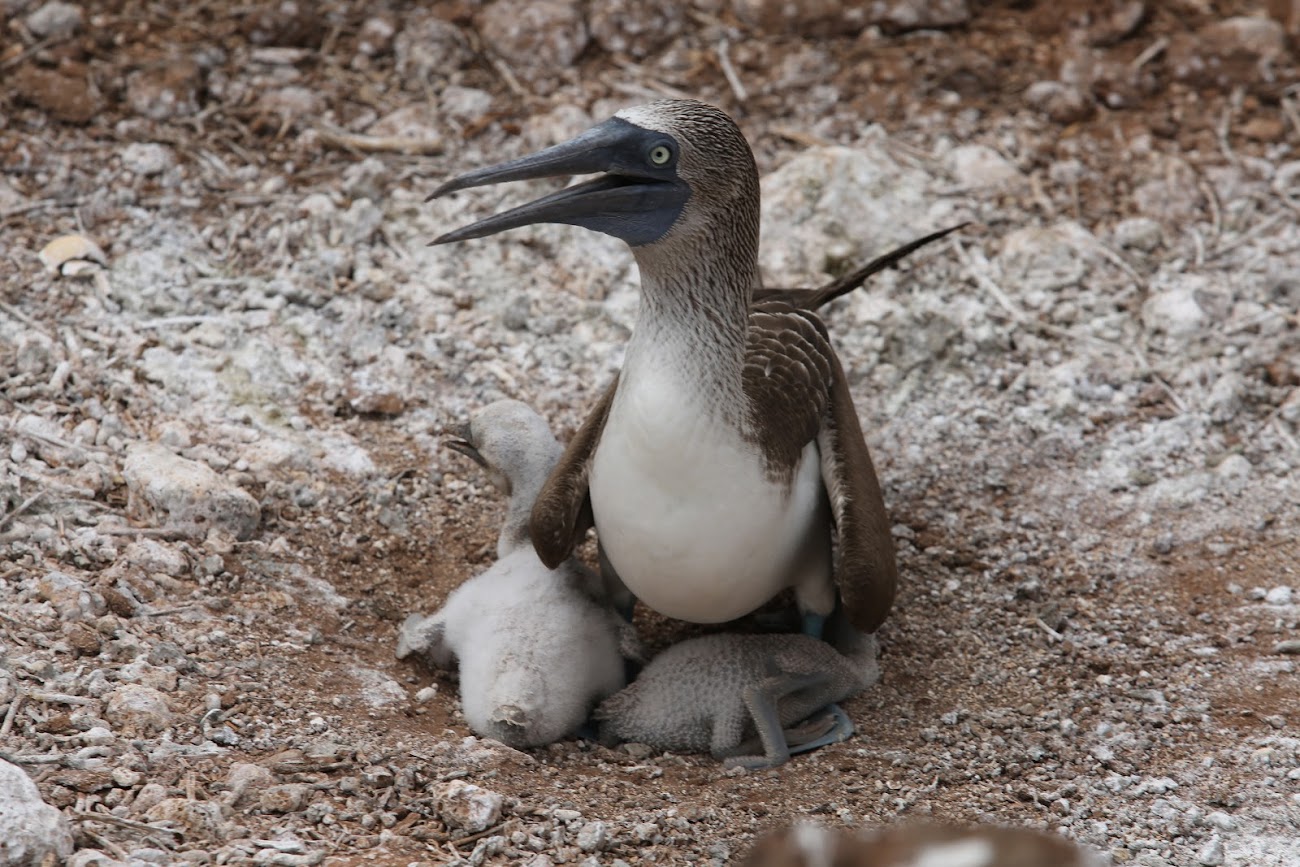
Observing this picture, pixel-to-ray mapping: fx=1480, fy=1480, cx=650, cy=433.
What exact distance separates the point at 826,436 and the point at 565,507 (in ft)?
2.98

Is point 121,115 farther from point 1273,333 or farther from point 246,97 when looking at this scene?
point 1273,333

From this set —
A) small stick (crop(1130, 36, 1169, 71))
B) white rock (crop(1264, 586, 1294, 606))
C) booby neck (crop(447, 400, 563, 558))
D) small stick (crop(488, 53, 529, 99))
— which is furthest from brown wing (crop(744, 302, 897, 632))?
small stick (crop(1130, 36, 1169, 71))

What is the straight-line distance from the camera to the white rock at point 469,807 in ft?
12.5

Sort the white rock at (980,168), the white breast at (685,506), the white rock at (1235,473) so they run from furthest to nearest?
the white rock at (980,168) → the white rock at (1235,473) → the white breast at (685,506)

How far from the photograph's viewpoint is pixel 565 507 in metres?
4.61

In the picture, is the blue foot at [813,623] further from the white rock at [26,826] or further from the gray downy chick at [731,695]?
the white rock at [26,826]

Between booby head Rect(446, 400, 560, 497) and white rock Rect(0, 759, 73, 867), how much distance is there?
2147 mm

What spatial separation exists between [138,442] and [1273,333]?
454cm

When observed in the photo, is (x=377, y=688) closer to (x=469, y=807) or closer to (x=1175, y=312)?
(x=469, y=807)

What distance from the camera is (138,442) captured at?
5.19m

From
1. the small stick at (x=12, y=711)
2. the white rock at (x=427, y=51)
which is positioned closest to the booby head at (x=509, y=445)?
the small stick at (x=12, y=711)

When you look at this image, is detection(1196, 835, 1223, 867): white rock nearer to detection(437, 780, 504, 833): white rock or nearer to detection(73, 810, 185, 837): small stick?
detection(437, 780, 504, 833): white rock

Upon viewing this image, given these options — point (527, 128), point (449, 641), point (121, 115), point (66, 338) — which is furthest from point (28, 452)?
point (527, 128)

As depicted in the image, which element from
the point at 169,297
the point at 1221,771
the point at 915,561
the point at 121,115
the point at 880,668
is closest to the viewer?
the point at 1221,771
